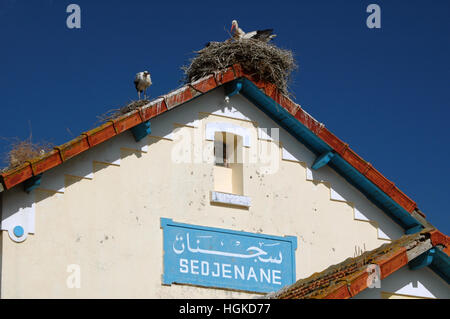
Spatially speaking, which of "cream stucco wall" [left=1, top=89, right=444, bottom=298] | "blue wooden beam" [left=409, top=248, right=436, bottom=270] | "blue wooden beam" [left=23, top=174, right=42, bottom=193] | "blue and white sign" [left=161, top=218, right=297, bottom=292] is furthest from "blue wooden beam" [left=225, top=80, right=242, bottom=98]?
"blue wooden beam" [left=409, top=248, right=436, bottom=270]

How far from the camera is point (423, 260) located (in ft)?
35.5

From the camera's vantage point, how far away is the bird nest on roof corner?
15.9 metres

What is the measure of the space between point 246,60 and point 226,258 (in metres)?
3.35

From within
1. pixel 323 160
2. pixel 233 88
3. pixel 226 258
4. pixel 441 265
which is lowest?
pixel 441 265

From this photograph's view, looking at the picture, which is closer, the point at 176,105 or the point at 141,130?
the point at 141,130

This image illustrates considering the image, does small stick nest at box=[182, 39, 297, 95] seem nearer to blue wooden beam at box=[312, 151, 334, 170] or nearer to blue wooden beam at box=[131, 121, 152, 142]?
blue wooden beam at box=[312, 151, 334, 170]

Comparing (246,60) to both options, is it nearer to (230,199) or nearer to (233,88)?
(233,88)

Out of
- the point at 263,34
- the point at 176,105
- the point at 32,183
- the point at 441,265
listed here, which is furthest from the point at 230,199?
the point at 441,265

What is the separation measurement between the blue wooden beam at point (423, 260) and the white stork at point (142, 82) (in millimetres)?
6466

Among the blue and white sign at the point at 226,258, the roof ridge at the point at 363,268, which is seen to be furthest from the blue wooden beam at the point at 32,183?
the roof ridge at the point at 363,268

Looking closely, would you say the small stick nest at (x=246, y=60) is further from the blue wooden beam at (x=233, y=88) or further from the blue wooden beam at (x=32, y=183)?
the blue wooden beam at (x=32, y=183)

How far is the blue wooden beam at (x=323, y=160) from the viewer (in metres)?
16.0

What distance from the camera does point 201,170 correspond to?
50.0ft

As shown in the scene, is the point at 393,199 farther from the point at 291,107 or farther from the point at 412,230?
the point at 291,107
